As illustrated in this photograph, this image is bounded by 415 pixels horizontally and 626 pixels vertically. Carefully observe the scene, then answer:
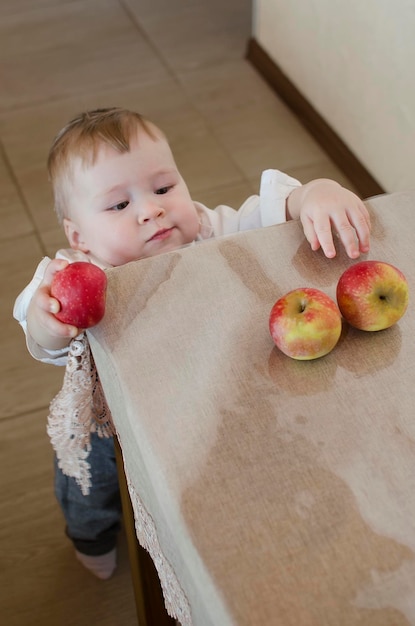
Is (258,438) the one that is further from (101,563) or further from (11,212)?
(11,212)

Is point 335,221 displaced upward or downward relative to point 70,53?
upward

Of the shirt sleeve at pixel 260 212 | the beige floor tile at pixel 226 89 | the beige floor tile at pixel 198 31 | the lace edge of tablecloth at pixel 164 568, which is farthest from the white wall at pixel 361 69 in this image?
the lace edge of tablecloth at pixel 164 568

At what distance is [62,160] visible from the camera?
99 cm

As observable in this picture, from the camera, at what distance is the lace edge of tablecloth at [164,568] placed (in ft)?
2.13

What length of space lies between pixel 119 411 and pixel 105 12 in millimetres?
2429

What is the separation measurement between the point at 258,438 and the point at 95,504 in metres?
0.64

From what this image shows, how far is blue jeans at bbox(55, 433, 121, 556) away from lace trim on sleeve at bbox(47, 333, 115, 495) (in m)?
0.19

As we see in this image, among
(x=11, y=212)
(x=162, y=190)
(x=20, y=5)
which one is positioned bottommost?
(x=11, y=212)

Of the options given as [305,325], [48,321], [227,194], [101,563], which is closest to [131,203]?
[48,321]

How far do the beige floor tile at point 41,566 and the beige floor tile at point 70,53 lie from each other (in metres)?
1.40

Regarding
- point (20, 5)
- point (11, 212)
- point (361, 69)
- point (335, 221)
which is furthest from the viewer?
point (20, 5)

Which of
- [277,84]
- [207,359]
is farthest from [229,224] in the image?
[277,84]

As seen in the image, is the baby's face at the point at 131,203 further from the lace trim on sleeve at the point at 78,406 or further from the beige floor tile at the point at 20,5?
the beige floor tile at the point at 20,5

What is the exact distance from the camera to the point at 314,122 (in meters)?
2.19
